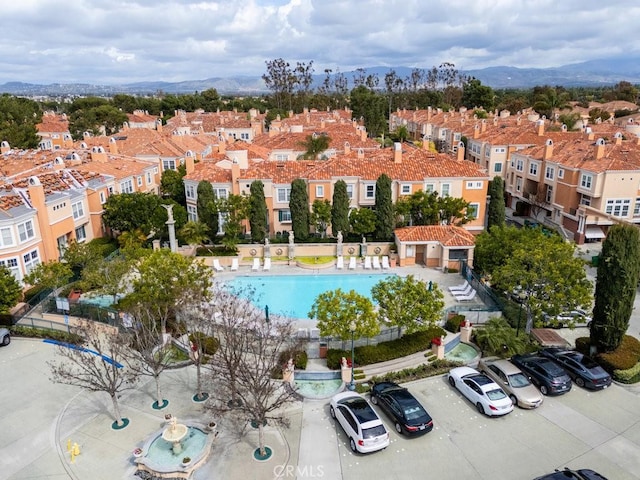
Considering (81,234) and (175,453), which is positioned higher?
(81,234)

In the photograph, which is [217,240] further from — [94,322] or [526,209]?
[526,209]

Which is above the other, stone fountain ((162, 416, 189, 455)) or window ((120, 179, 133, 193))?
window ((120, 179, 133, 193))

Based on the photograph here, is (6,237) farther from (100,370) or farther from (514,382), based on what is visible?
(514,382)

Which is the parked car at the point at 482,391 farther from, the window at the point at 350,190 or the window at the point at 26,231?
the window at the point at 26,231

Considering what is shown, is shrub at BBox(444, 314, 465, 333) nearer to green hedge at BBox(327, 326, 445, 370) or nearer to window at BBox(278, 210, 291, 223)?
green hedge at BBox(327, 326, 445, 370)

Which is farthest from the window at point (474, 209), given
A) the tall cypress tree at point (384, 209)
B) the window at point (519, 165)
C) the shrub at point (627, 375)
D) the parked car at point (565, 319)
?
the shrub at point (627, 375)

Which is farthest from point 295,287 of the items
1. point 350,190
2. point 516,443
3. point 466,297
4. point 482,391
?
point 516,443

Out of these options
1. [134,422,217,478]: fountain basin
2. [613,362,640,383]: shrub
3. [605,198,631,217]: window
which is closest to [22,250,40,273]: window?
[134,422,217,478]: fountain basin
